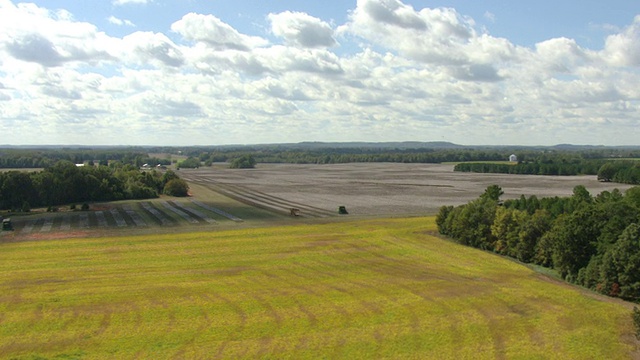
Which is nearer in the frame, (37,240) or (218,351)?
(218,351)

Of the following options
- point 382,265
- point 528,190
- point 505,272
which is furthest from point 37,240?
point 528,190

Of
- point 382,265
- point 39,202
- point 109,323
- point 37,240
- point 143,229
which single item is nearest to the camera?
point 109,323

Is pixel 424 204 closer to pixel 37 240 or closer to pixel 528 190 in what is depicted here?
pixel 528 190

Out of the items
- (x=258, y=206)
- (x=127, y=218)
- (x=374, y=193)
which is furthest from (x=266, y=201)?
(x=127, y=218)

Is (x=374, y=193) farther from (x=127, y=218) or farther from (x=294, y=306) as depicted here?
(x=294, y=306)

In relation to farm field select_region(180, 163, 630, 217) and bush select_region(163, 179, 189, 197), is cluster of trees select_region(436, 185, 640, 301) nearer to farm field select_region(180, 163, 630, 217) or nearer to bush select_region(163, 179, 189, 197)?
farm field select_region(180, 163, 630, 217)

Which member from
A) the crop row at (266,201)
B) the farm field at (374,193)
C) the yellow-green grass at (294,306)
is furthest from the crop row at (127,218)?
the yellow-green grass at (294,306)

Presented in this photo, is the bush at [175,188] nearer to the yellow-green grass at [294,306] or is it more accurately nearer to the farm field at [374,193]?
the farm field at [374,193]
